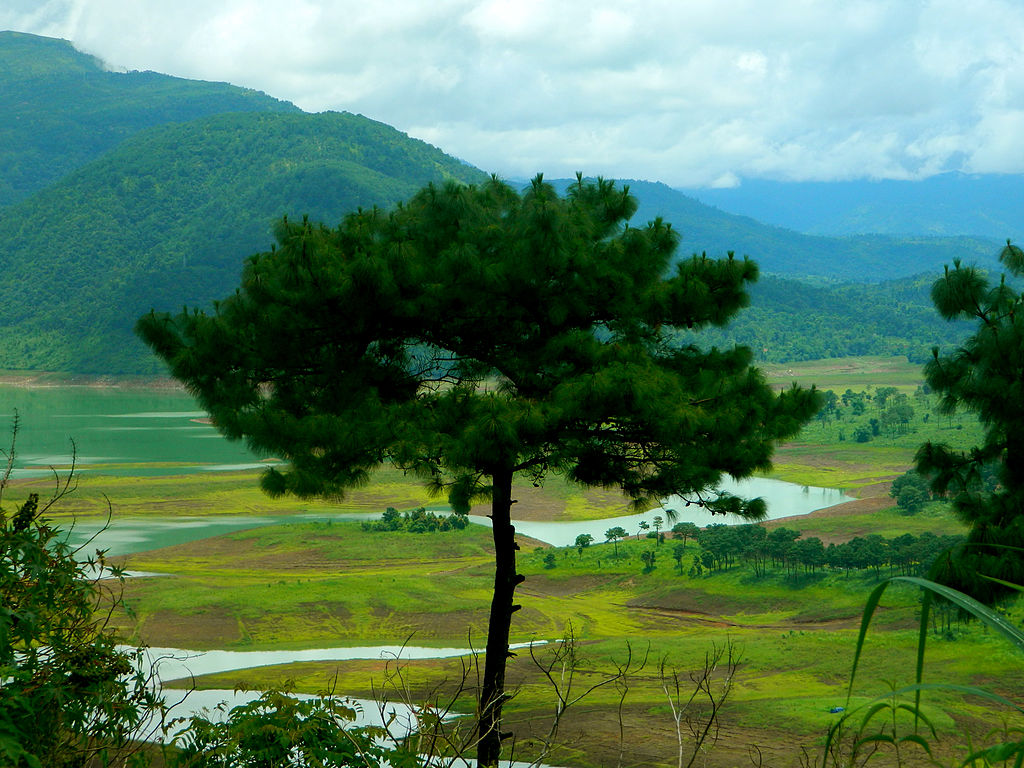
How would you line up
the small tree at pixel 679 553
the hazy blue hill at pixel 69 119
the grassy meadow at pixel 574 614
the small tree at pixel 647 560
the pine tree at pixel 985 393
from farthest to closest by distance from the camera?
the hazy blue hill at pixel 69 119
the small tree at pixel 679 553
the small tree at pixel 647 560
the grassy meadow at pixel 574 614
the pine tree at pixel 985 393

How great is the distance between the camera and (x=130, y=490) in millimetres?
30594

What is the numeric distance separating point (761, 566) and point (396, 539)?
9.08 m

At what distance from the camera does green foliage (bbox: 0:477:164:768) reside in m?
2.23

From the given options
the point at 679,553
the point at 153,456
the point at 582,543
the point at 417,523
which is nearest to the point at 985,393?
the point at 679,553

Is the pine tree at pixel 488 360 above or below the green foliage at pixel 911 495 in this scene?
above

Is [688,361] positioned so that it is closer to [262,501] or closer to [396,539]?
[396,539]

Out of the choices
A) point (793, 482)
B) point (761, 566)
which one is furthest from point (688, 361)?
point (793, 482)

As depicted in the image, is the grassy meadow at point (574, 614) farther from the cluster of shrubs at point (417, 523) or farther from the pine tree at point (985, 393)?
the pine tree at point (985, 393)

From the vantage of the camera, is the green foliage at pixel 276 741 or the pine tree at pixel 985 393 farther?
the pine tree at pixel 985 393

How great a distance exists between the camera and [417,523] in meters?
26.8

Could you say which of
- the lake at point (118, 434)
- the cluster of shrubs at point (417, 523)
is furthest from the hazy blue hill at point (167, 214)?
the cluster of shrubs at point (417, 523)

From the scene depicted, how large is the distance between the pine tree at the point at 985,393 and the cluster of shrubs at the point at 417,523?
19.3 m

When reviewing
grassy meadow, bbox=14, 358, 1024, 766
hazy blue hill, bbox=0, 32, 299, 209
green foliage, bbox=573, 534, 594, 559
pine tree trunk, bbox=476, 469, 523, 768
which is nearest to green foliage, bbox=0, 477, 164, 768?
grassy meadow, bbox=14, 358, 1024, 766

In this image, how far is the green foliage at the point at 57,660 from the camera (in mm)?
2229
